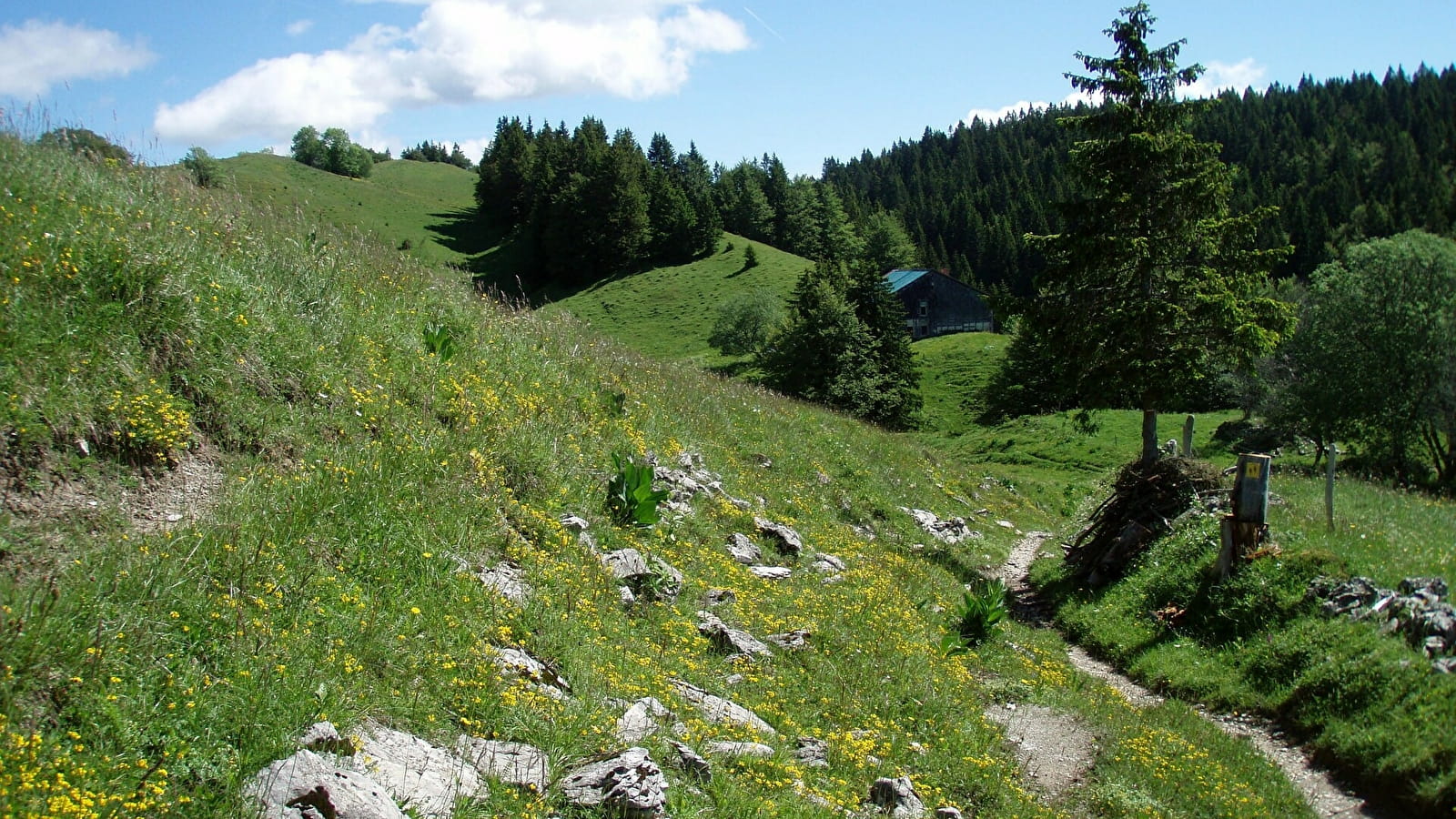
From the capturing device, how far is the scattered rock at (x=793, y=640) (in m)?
7.99

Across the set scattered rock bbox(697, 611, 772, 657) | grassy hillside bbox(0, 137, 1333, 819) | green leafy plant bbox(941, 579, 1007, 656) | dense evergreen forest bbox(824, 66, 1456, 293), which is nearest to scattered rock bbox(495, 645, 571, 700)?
grassy hillside bbox(0, 137, 1333, 819)

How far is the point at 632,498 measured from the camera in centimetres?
888

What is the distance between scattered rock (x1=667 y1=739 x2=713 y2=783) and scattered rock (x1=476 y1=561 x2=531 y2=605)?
1.85 metres

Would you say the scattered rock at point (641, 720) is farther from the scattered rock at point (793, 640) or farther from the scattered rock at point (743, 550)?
the scattered rock at point (743, 550)

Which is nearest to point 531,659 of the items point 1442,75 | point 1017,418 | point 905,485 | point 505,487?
point 505,487

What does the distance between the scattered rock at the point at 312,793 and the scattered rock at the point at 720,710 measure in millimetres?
2585

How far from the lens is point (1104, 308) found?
17.7 m

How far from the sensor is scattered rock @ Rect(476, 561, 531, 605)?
6223 mm

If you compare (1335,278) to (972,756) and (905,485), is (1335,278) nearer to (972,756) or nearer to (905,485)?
(905,485)

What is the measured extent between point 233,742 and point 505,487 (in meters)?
4.19

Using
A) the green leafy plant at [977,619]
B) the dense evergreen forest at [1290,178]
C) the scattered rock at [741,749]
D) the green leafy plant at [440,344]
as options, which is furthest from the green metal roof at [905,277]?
the scattered rock at [741,749]

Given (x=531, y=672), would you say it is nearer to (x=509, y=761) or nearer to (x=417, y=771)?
(x=509, y=761)

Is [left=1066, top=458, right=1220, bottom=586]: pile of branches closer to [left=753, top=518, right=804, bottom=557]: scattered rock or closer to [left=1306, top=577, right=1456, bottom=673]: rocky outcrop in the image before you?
[left=1306, top=577, right=1456, bottom=673]: rocky outcrop

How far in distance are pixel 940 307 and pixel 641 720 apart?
9688 cm
